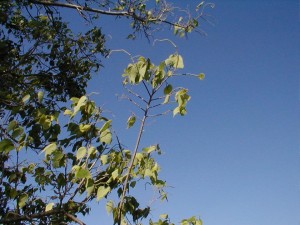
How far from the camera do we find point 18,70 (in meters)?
5.84

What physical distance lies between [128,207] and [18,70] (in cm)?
428

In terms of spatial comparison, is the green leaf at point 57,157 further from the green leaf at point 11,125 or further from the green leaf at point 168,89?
the green leaf at point 168,89

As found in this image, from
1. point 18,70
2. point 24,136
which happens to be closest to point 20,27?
point 18,70

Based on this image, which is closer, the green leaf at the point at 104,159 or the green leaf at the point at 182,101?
the green leaf at the point at 182,101

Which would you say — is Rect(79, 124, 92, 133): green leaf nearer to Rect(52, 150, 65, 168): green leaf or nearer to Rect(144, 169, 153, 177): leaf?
Rect(52, 150, 65, 168): green leaf

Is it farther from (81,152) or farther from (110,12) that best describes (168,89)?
(110,12)

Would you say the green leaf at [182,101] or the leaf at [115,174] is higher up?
the green leaf at [182,101]

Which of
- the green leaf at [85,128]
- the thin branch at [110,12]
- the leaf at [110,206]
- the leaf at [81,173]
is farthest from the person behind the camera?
the thin branch at [110,12]

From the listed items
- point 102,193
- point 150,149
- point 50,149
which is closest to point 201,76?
point 150,149

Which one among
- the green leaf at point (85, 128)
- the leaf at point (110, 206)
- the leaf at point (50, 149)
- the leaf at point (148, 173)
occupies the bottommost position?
the leaf at point (110, 206)

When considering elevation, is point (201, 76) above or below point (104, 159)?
above

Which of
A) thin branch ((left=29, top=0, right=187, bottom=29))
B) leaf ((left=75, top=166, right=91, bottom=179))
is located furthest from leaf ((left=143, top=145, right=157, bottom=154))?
thin branch ((left=29, top=0, right=187, bottom=29))

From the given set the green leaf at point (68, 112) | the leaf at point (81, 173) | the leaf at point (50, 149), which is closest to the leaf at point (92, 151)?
the leaf at point (81, 173)

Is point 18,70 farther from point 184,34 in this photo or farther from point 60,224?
point 60,224
